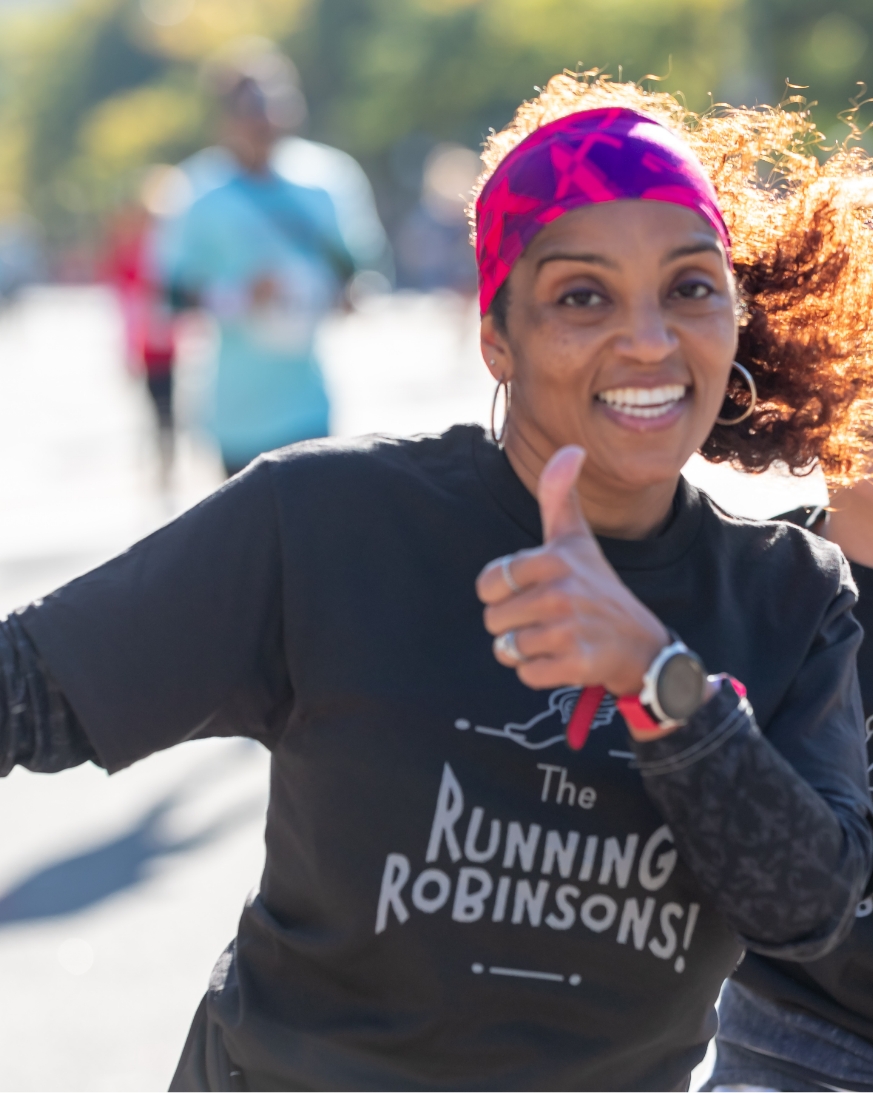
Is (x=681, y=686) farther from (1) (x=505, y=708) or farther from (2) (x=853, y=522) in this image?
(2) (x=853, y=522)

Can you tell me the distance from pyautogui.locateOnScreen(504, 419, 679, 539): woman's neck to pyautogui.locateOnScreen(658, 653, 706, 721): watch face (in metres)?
0.39

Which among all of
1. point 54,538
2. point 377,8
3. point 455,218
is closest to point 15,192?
point 377,8

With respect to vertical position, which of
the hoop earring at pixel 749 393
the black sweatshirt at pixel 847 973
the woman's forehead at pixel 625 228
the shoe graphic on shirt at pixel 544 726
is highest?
the woman's forehead at pixel 625 228

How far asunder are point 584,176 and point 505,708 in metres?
0.63

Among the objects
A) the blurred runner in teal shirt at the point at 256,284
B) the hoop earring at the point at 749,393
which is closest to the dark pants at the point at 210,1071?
the hoop earring at the point at 749,393

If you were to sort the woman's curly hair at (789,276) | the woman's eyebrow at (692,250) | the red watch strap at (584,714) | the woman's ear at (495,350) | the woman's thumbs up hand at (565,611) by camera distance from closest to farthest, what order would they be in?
the woman's thumbs up hand at (565,611), the red watch strap at (584,714), the woman's eyebrow at (692,250), the woman's ear at (495,350), the woman's curly hair at (789,276)

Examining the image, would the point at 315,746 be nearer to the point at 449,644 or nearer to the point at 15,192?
the point at 449,644

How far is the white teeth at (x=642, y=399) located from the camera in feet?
6.32

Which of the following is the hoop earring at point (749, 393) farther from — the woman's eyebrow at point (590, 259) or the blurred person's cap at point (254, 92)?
the blurred person's cap at point (254, 92)

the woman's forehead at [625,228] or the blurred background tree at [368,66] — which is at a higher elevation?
the blurred background tree at [368,66]

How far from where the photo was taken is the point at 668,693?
1641 millimetres

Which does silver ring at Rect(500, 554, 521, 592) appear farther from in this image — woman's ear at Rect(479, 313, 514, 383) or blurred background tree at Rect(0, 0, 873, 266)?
blurred background tree at Rect(0, 0, 873, 266)

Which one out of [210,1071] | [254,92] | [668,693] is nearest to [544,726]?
[668,693]

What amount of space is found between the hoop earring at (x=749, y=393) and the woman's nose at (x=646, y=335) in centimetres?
39
